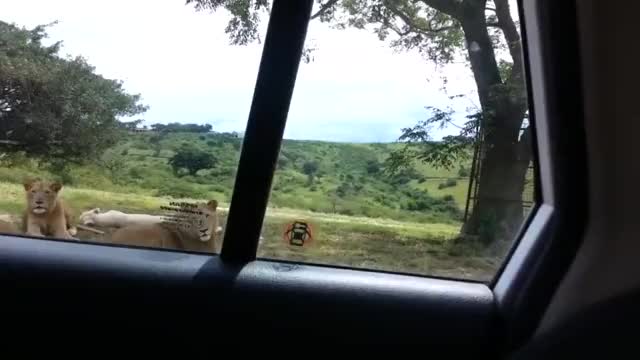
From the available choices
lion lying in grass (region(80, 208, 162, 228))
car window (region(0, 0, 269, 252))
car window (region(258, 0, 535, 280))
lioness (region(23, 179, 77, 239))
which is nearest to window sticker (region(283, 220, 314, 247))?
car window (region(258, 0, 535, 280))

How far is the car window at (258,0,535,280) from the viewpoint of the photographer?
2.20 meters

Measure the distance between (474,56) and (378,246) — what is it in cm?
69

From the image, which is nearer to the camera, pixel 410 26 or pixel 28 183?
pixel 410 26

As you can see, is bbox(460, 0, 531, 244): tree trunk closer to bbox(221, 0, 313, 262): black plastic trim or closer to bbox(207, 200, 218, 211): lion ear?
bbox(221, 0, 313, 262): black plastic trim

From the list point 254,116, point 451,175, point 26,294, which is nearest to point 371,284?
point 451,175

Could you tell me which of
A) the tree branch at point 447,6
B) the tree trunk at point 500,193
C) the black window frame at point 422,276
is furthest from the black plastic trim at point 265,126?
the tree trunk at point 500,193

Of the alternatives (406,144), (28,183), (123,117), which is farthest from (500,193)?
(28,183)

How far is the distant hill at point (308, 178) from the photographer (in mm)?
2277

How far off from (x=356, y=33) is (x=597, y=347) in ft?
3.86

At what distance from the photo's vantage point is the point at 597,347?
1896mm

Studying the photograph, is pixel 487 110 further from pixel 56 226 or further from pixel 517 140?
pixel 56 226

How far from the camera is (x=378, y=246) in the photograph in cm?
231

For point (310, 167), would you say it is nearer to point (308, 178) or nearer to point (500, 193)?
point (308, 178)

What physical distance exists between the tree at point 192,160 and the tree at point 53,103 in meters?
0.19
